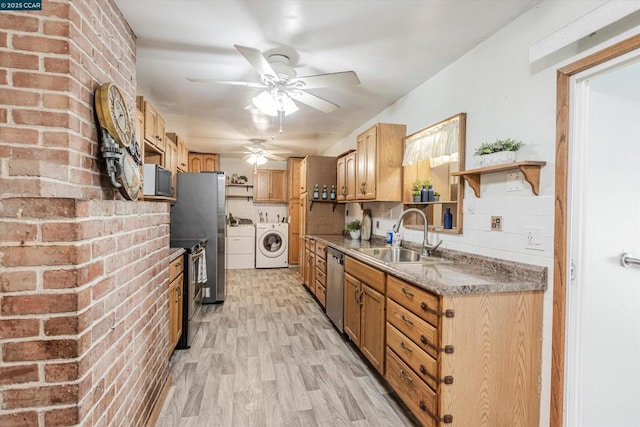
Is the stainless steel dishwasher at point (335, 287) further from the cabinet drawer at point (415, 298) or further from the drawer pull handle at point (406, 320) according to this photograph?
the drawer pull handle at point (406, 320)

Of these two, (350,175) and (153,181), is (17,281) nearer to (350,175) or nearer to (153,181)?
(153,181)

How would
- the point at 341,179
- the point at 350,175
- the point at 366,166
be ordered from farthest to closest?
1. the point at 341,179
2. the point at 350,175
3. the point at 366,166

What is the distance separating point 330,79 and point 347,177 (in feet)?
7.00

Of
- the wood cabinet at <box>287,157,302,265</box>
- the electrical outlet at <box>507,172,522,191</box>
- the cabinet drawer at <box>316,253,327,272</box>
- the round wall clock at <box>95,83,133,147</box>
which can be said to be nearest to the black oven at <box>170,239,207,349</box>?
the cabinet drawer at <box>316,253,327,272</box>

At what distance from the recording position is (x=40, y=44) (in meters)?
1.27

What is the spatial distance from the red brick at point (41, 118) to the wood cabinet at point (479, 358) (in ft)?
6.06

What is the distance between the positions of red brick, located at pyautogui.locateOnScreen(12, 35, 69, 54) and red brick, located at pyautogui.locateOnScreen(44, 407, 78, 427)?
134 centimetres

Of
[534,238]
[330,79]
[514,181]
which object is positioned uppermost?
[330,79]

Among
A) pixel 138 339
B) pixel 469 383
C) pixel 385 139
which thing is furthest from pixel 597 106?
pixel 138 339

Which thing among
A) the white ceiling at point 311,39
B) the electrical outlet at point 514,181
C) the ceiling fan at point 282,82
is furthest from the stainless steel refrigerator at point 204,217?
the electrical outlet at point 514,181

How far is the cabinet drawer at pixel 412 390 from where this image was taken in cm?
166

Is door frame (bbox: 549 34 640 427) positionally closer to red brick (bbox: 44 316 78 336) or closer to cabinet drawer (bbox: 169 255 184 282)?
red brick (bbox: 44 316 78 336)

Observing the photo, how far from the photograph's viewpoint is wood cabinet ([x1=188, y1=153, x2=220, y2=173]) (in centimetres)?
661

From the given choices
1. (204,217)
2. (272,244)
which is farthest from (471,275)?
(272,244)
